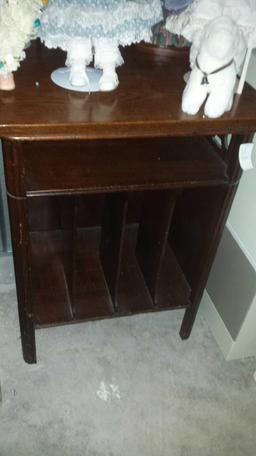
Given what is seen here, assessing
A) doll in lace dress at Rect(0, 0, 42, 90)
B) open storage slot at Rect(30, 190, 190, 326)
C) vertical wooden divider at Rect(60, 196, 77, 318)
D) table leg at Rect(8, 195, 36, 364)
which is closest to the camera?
doll in lace dress at Rect(0, 0, 42, 90)

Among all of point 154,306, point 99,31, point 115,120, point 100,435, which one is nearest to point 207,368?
point 154,306

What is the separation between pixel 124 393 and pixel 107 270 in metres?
0.38

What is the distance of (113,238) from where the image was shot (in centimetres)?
122

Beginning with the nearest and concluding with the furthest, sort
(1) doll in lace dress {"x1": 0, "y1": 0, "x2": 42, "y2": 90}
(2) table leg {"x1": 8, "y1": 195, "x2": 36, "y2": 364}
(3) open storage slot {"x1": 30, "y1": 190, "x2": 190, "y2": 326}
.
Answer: (1) doll in lace dress {"x1": 0, "y1": 0, "x2": 42, "y2": 90} → (2) table leg {"x1": 8, "y1": 195, "x2": 36, "y2": 364} → (3) open storage slot {"x1": 30, "y1": 190, "x2": 190, "y2": 326}

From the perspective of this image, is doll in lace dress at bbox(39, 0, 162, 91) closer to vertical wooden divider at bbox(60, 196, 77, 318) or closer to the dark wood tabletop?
the dark wood tabletop

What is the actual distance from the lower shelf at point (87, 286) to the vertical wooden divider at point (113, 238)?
0.13 ft

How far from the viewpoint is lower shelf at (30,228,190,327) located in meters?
1.27

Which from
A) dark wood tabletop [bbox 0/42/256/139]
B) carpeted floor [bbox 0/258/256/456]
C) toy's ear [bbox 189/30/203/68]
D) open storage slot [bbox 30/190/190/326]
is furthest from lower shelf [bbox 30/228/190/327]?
toy's ear [bbox 189/30/203/68]

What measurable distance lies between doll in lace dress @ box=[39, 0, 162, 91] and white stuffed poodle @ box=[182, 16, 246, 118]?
13cm

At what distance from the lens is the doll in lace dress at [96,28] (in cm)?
83

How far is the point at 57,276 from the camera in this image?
1346 millimetres

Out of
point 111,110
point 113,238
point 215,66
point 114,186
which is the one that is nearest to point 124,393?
point 113,238

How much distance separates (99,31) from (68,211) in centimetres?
44

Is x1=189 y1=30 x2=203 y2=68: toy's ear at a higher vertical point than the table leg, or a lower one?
higher
